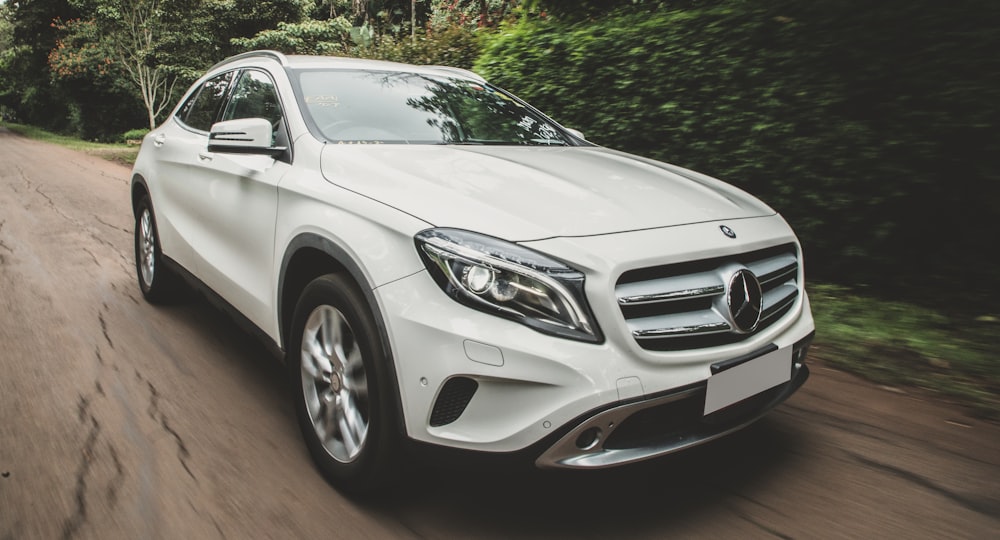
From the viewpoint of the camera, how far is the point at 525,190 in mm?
2379

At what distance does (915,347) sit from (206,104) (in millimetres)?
4304

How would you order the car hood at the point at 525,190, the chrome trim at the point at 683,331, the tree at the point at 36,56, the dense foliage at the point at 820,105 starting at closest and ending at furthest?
the chrome trim at the point at 683,331
the car hood at the point at 525,190
the dense foliage at the point at 820,105
the tree at the point at 36,56

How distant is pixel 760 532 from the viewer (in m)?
2.16

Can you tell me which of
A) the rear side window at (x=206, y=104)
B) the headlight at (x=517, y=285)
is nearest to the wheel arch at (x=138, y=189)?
the rear side window at (x=206, y=104)

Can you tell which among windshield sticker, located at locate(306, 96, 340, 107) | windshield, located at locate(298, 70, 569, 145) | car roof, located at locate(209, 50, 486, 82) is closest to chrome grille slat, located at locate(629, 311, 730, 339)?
windshield, located at locate(298, 70, 569, 145)

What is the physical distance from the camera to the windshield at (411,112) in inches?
118

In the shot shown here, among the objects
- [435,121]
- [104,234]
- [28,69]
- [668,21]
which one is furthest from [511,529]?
[28,69]

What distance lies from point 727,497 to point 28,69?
45278 mm

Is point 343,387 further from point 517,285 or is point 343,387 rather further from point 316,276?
point 517,285

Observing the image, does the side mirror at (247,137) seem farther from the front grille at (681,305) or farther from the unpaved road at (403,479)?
the front grille at (681,305)

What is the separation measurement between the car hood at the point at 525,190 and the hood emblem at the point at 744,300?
0.89ft

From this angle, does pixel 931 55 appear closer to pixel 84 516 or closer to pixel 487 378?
pixel 487 378

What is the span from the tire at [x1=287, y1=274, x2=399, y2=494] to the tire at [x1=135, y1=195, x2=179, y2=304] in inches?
90.7

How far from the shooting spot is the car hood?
2.12 metres
